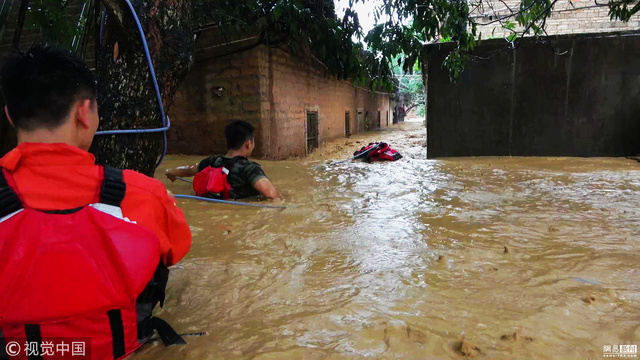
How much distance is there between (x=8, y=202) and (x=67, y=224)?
0.15 meters

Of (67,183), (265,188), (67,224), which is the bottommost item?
(265,188)

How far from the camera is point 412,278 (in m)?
1.95

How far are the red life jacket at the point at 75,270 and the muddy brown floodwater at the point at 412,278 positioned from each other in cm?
27

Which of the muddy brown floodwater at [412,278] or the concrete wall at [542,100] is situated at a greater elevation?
the concrete wall at [542,100]

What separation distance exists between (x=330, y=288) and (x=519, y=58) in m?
6.82

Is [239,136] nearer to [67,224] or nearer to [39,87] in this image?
[39,87]

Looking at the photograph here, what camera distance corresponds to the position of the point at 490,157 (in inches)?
289

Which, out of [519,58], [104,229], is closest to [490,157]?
[519,58]

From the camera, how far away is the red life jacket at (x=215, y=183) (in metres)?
3.77

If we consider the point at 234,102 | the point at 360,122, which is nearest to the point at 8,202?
the point at 234,102

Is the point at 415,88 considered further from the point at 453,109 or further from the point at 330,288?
the point at 330,288

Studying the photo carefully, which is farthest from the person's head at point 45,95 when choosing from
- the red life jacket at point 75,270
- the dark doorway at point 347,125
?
the dark doorway at point 347,125

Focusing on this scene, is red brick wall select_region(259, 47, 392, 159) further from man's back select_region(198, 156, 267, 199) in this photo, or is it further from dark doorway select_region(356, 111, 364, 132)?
dark doorway select_region(356, 111, 364, 132)

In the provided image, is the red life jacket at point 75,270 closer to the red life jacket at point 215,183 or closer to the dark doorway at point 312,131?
the red life jacket at point 215,183
